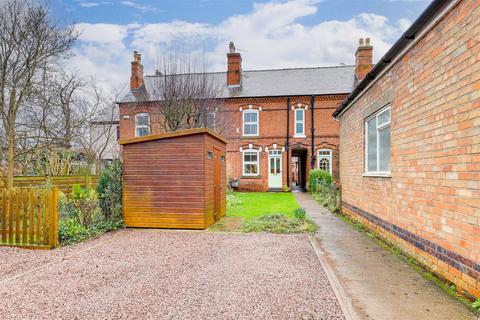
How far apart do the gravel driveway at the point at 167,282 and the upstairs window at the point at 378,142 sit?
240 cm

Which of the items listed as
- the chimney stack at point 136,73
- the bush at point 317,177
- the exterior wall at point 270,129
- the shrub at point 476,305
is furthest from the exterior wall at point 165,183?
the chimney stack at point 136,73

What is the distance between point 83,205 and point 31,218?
4.45 ft

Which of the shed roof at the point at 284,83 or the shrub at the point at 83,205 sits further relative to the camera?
the shed roof at the point at 284,83

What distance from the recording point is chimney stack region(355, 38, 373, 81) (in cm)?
2012

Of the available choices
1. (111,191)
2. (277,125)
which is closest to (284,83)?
(277,125)

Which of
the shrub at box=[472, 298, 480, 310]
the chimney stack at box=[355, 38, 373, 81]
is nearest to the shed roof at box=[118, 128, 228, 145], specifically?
the shrub at box=[472, 298, 480, 310]

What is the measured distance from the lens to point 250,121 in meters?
21.5

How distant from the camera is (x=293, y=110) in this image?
69.4 ft

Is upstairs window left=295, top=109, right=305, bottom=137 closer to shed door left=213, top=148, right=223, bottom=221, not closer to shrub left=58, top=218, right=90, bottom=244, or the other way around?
shed door left=213, top=148, right=223, bottom=221

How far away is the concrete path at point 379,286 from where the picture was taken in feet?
10.5

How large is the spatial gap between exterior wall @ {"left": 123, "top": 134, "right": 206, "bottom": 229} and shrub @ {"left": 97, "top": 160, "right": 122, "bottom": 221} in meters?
0.17

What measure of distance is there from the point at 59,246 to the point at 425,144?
6855 millimetres

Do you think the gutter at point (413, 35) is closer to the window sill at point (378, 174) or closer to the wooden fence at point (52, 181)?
the window sill at point (378, 174)

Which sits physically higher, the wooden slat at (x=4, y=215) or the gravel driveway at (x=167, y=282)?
the wooden slat at (x=4, y=215)
